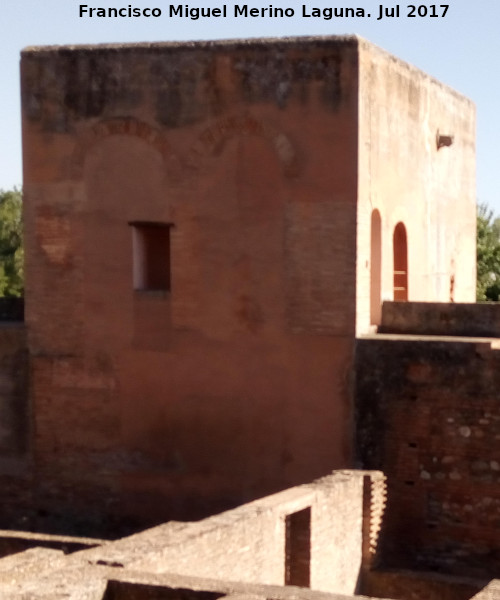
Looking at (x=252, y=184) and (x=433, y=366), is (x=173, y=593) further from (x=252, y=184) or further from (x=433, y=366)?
(x=252, y=184)

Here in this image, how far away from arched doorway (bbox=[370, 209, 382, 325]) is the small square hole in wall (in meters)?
2.10

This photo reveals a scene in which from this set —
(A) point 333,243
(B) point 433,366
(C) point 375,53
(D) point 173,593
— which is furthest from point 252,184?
(D) point 173,593

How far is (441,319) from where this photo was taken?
11.8 m

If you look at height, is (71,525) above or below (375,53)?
below

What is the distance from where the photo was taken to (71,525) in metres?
12.3

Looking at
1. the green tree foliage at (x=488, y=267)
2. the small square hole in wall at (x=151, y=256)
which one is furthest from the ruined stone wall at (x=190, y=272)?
the green tree foliage at (x=488, y=267)

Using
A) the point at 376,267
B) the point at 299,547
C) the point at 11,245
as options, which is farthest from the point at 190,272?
the point at 11,245

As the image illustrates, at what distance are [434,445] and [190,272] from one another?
9.68ft

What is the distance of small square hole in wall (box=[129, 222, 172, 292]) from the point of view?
40.0ft

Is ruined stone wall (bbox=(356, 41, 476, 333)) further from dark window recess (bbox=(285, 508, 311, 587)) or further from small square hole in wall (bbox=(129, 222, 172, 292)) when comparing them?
dark window recess (bbox=(285, 508, 311, 587))

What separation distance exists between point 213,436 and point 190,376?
0.64 m

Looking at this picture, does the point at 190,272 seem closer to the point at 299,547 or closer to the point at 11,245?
the point at 299,547

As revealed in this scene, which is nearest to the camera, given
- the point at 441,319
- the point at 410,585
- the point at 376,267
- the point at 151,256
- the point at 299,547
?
the point at 299,547

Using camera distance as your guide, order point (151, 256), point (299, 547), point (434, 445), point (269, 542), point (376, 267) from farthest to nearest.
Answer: point (151, 256) → point (376, 267) → point (434, 445) → point (299, 547) → point (269, 542)
